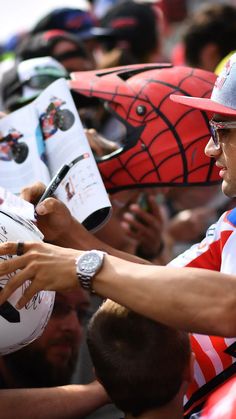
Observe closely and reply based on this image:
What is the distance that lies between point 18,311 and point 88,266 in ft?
1.03

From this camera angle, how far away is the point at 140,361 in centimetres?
249

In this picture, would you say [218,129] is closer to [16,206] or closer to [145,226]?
[16,206]

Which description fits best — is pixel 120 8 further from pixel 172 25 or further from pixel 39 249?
pixel 39 249

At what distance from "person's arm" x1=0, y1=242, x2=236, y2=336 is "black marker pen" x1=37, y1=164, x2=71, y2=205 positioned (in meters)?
0.65

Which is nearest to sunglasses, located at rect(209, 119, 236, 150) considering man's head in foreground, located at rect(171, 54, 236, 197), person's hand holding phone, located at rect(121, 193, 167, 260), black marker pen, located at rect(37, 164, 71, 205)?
man's head in foreground, located at rect(171, 54, 236, 197)

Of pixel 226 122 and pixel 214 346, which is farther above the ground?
pixel 226 122

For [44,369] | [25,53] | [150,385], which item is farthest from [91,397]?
[25,53]

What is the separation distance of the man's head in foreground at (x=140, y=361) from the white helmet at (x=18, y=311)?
0.64 ft

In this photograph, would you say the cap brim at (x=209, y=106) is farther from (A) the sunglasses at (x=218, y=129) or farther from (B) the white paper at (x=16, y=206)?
(B) the white paper at (x=16, y=206)

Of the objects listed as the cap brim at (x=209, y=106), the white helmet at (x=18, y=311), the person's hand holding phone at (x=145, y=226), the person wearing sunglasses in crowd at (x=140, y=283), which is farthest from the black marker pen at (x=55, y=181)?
the person's hand holding phone at (x=145, y=226)

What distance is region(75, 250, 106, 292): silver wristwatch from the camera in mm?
2299

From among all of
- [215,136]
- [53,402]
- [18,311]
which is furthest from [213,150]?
[53,402]

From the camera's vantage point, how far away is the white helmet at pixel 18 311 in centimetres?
248

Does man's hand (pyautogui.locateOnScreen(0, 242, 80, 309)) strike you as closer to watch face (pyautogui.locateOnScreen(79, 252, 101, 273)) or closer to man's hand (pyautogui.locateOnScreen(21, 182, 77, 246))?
watch face (pyautogui.locateOnScreen(79, 252, 101, 273))
